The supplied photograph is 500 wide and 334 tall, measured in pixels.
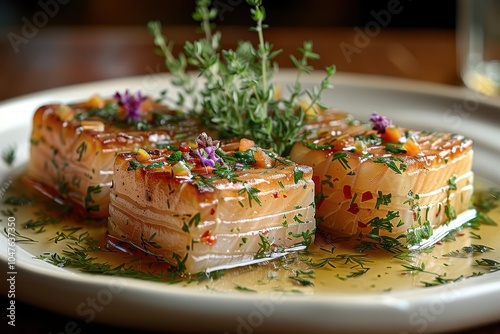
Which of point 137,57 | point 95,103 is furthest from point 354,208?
point 137,57

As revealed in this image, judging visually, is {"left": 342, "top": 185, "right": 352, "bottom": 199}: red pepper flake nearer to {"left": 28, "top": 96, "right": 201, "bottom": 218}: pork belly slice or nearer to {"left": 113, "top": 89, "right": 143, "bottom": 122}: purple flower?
{"left": 28, "top": 96, "right": 201, "bottom": 218}: pork belly slice

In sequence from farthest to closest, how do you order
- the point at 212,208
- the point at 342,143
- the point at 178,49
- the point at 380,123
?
the point at 178,49, the point at 380,123, the point at 342,143, the point at 212,208

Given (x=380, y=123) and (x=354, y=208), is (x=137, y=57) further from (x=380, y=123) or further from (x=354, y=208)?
(x=354, y=208)

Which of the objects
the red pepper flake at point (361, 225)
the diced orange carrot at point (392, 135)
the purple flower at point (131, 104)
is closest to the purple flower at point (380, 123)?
the diced orange carrot at point (392, 135)

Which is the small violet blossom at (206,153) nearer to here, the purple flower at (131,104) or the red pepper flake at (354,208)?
the red pepper flake at (354,208)

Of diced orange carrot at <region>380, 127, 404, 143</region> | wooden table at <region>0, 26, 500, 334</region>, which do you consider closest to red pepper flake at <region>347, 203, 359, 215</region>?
diced orange carrot at <region>380, 127, 404, 143</region>

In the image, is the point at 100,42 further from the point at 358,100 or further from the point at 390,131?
the point at 390,131

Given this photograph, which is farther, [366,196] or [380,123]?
[380,123]
